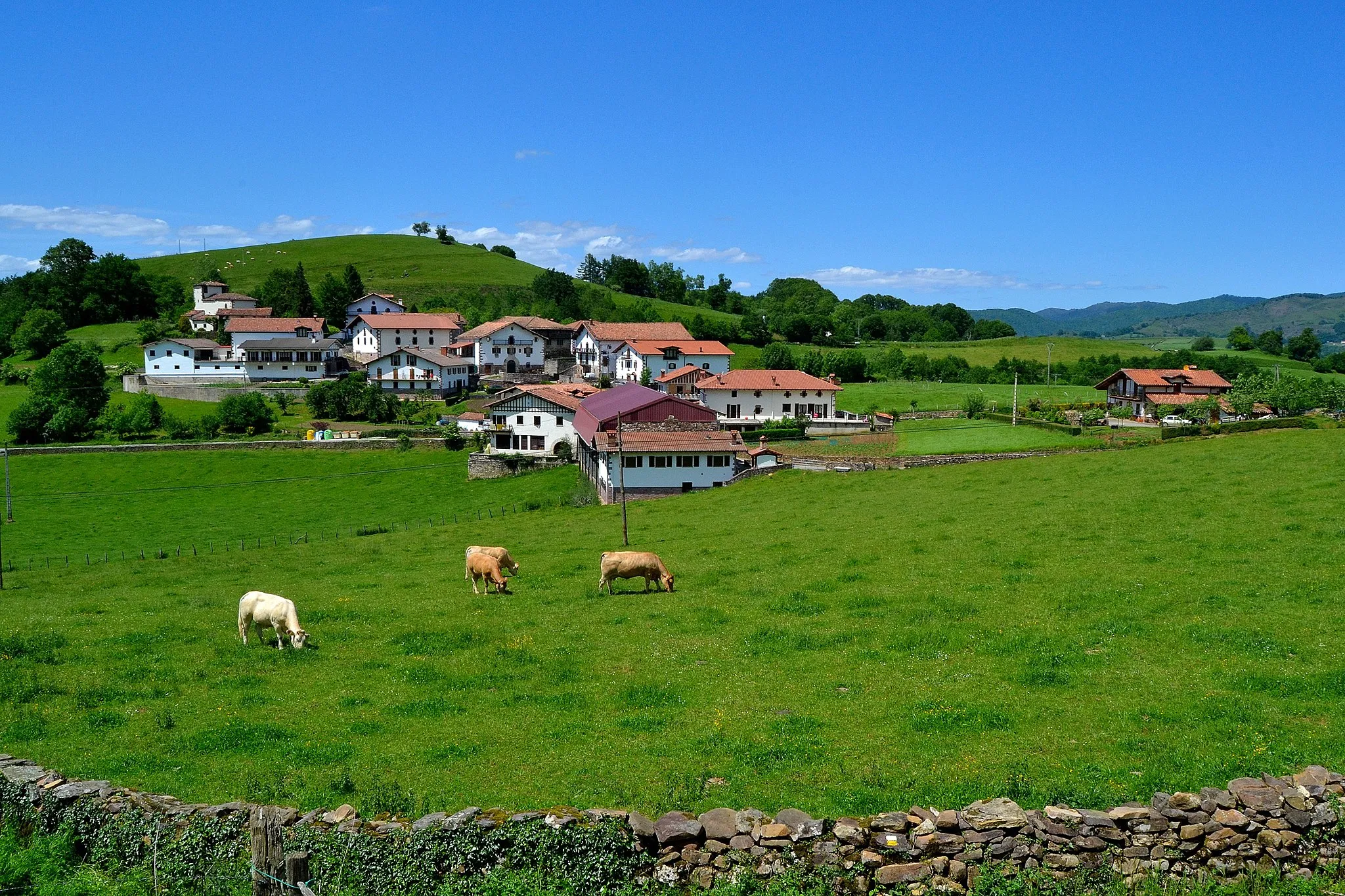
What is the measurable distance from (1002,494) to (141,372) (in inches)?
4419

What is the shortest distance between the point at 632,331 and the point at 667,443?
74.3m

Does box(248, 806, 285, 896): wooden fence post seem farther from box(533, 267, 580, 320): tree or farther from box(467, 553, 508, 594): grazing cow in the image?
box(533, 267, 580, 320): tree

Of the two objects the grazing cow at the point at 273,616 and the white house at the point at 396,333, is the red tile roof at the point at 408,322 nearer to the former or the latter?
the white house at the point at 396,333

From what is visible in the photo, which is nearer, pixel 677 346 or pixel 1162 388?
pixel 1162 388

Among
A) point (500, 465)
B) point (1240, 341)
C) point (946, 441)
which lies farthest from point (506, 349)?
point (1240, 341)

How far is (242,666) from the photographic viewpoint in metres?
20.3

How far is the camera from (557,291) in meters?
188

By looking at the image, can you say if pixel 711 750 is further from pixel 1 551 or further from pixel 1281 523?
pixel 1 551

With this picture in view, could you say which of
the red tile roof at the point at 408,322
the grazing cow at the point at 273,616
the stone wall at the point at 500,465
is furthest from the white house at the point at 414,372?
the grazing cow at the point at 273,616

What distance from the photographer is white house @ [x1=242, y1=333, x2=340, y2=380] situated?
391 feet

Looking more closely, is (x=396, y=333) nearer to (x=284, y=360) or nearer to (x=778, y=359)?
(x=284, y=360)

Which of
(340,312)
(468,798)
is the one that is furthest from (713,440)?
(340,312)

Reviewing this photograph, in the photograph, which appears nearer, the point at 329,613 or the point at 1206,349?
the point at 329,613

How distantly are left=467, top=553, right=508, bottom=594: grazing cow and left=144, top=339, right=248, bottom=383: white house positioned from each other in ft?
337
